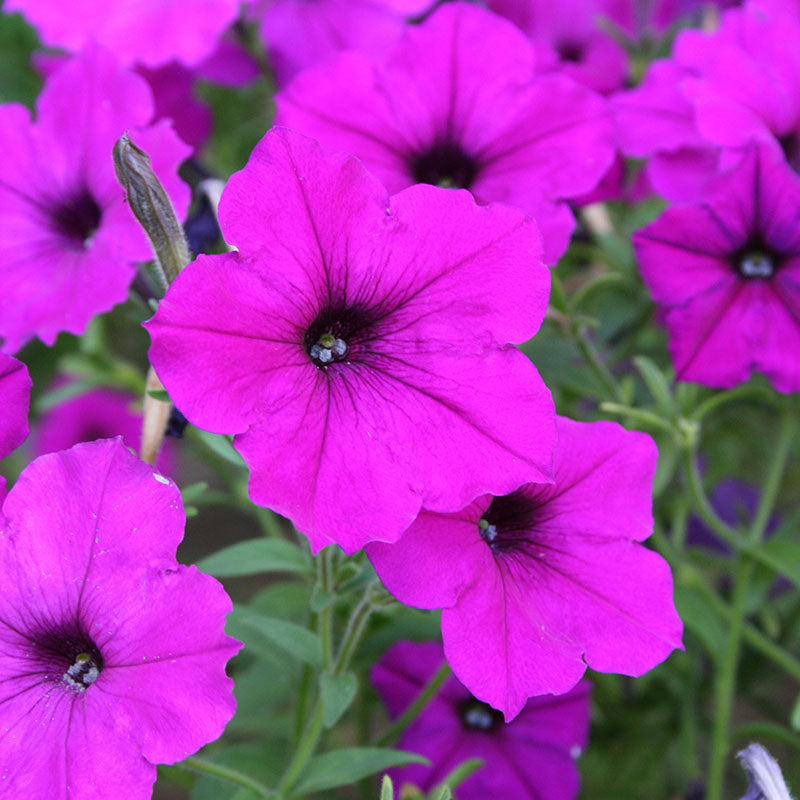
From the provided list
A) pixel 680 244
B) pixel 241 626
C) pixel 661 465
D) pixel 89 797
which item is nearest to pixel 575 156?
pixel 680 244

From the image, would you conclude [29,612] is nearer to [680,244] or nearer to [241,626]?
[241,626]

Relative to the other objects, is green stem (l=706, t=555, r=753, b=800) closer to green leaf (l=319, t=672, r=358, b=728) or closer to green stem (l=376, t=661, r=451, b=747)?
green stem (l=376, t=661, r=451, b=747)

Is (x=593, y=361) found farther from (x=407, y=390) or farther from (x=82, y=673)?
(x=82, y=673)

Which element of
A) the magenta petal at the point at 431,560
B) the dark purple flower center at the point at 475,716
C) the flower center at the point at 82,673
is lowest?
the dark purple flower center at the point at 475,716

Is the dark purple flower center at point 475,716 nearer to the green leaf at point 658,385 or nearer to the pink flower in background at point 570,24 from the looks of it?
the green leaf at point 658,385

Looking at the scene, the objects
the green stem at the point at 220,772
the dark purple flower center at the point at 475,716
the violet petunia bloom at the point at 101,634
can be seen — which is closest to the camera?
the violet petunia bloom at the point at 101,634

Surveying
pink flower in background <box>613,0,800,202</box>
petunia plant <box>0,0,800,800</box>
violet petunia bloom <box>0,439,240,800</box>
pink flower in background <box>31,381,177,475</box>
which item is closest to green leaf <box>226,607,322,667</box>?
petunia plant <box>0,0,800,800</box>

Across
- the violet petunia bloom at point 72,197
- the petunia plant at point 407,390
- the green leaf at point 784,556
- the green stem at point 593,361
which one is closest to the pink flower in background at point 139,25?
the petunia plant at point 407,390
